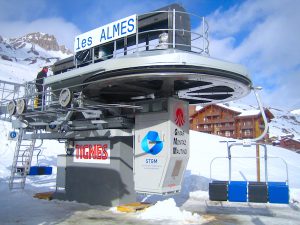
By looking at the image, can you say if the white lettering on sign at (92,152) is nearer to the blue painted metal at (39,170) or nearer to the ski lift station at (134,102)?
the ski lift station at (134,102)

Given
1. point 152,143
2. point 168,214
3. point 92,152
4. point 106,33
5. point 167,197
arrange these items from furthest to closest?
point 167,197, point 92,152, point 106,33, point 152,143, point 168,214

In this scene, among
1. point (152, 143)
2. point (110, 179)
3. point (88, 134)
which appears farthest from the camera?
point (88, 134)

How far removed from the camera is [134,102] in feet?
37.9

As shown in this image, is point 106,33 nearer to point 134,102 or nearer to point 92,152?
point 134,102

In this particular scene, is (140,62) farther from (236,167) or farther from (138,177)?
(236,167)

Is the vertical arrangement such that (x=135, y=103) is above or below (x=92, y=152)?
above

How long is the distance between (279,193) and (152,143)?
3.69 metres

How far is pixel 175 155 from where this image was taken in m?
10.4

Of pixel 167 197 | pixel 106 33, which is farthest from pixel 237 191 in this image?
pixel 106 33

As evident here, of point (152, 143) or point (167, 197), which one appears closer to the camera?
point (152, 143)

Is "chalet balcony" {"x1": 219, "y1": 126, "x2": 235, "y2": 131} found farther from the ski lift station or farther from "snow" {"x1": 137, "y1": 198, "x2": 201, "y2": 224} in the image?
"snow" {"x1": 137, "y1": 198, "x2": 201, "y2": 224}

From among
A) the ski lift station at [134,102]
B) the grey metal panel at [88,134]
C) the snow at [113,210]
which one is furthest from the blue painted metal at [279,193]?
the grey metal panel at [88,134]

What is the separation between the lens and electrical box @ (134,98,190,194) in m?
10.3

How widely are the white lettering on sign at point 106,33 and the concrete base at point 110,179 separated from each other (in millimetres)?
3165
